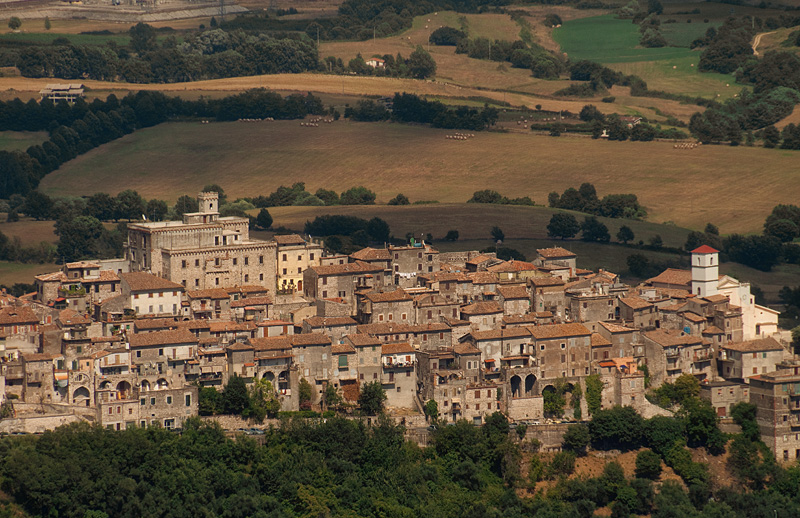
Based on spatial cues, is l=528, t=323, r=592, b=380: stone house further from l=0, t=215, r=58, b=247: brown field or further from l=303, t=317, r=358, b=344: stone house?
l=0, t=215, r=58, b=247: brown field

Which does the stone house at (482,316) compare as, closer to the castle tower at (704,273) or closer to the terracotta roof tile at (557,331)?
the terracotta roof tile at (557,331)

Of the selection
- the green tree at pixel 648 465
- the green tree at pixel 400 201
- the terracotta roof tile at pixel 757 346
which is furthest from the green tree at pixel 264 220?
the green tree at pixel 648 465

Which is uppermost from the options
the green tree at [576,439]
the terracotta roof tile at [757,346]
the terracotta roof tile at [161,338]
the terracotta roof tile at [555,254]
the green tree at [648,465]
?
the terracotta roof tile at [555,254]

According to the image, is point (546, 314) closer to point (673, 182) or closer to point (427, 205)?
point (427, 205)

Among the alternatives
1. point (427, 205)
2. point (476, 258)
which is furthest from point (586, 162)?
point (476, 258)

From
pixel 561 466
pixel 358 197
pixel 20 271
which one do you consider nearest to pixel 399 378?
pixel 561 466

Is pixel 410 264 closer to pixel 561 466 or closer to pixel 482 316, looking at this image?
pixel 482 316
